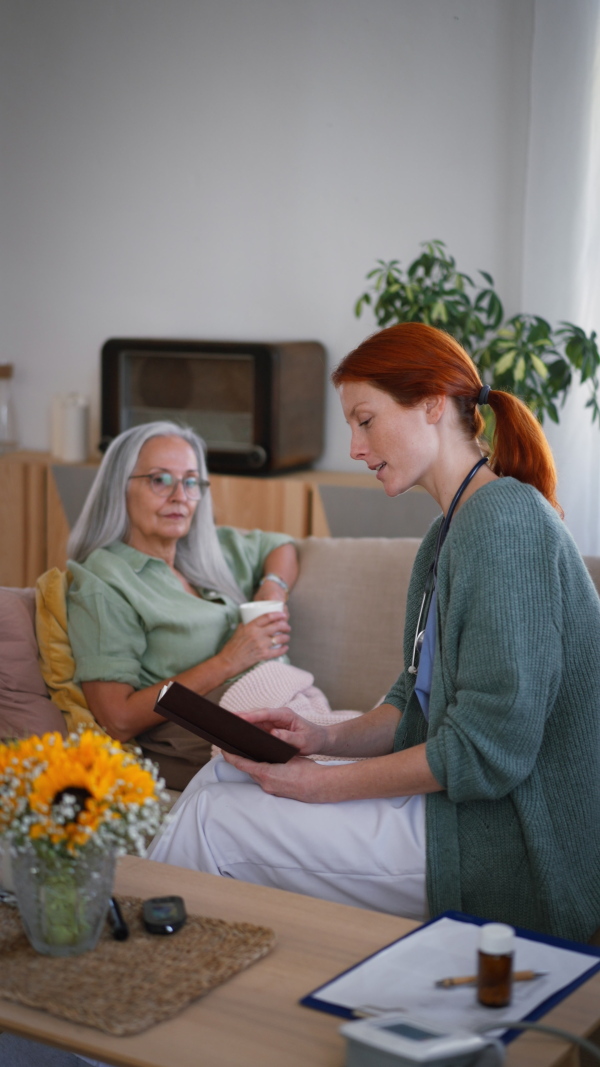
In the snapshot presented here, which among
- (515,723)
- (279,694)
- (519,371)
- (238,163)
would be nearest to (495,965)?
(515,723)

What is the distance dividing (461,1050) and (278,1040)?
7.8 inches

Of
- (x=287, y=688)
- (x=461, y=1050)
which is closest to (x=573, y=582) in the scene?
(x=461, y=1050)

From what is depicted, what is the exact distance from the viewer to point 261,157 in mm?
3674

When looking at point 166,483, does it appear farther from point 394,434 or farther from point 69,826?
point 69,826

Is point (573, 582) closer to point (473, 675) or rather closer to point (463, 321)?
point (473, 675)

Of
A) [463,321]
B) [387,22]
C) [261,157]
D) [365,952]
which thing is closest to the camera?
[365,952]

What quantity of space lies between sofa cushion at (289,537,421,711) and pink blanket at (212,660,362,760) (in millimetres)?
131

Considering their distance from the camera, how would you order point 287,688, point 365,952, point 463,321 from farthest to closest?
point 463,321 < point 287,688 < point 365,952

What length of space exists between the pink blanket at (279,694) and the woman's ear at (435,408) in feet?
2.53

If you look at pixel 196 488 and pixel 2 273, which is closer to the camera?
pixel 196 488

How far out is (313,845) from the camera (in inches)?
61.7

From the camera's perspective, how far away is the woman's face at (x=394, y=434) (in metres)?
1.62

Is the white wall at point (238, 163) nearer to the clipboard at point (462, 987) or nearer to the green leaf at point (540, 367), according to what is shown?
the green leaf at point (540, 367)

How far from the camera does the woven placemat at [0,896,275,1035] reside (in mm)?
1132
